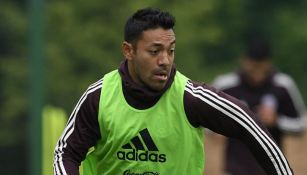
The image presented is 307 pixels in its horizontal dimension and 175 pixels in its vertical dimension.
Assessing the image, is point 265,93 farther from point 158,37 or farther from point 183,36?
point 158,37

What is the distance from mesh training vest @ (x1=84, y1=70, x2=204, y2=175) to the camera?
275 inches

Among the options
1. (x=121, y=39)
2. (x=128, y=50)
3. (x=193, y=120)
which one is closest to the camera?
(x=193, y=120)

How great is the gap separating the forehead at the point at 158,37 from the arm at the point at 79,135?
1.33ft

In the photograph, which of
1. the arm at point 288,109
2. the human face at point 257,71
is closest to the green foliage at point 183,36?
the human face at point 257,71

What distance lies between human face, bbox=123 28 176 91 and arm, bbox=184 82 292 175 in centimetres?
20

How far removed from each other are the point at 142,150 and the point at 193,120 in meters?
0.33

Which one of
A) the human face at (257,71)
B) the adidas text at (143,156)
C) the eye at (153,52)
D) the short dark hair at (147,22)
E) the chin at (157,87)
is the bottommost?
the adidas text at (143,156)

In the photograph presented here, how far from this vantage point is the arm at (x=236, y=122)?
269 inches

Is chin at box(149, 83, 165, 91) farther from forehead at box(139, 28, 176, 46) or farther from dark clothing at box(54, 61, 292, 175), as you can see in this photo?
forehead at box(139, 28, 176, 46)

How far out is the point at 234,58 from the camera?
607 inches

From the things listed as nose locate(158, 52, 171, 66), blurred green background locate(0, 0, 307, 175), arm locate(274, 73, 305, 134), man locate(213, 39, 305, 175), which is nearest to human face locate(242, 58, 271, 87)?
man locate(213, 39, 305, 175)

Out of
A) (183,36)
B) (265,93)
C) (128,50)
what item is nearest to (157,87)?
(128,50)

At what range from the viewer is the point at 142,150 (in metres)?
7.00

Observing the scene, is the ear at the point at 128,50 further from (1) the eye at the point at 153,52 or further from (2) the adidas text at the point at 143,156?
(2) the adidas text at the point at 143,156
